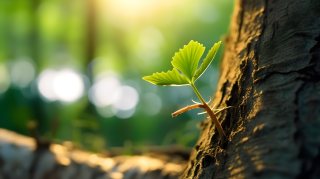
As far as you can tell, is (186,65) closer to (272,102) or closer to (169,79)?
(169,79)

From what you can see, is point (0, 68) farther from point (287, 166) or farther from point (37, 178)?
point (287, 166)

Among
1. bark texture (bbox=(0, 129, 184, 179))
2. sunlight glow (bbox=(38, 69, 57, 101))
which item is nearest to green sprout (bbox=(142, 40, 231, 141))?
bark texture (bbox=(0, 129, 184, 179))

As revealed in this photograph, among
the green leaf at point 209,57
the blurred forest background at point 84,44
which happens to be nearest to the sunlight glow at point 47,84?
the blurred forest background at point 84,44

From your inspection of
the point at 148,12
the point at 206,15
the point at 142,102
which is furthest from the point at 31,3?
the point at 142,102

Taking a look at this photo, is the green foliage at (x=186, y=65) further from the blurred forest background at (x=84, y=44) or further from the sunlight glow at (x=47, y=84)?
A: the sunlight glow at (x=47, y=84)

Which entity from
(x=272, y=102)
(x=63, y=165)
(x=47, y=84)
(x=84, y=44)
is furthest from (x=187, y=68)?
(x=47, y=84)
